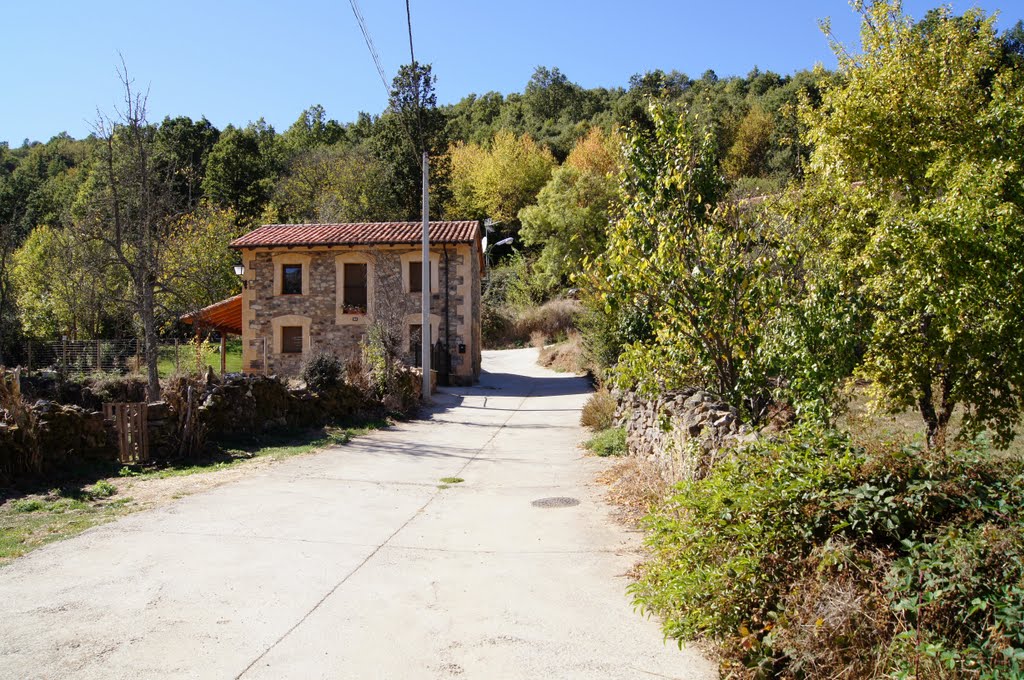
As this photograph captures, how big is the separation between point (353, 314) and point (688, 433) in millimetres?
20694

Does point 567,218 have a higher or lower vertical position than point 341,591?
higher

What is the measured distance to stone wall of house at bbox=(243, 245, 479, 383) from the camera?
2639cm

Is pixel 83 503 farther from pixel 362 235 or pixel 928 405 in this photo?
pixel 362 235

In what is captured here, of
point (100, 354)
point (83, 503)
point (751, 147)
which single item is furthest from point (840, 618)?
point (751, 147)

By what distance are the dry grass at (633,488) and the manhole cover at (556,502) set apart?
445mm

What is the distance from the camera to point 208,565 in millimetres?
5898

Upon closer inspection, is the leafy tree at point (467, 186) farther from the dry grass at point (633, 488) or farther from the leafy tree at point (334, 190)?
the dry grass at point (633, 488)

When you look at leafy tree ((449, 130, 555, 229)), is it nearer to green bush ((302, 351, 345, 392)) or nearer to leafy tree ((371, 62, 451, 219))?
leafy tree ((371, 62, 451, 219))

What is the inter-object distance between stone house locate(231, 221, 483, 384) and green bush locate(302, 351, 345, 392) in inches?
389

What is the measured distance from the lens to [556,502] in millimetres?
8625

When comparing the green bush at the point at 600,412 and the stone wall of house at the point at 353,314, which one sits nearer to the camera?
the green bush at the point at 600,412

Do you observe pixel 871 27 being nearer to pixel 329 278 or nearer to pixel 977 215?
pixel 977 215

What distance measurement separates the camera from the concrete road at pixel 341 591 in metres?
4.21

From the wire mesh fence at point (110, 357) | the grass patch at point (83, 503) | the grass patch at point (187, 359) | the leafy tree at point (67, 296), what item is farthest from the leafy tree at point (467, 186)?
the grass patch at point (83, 503)
